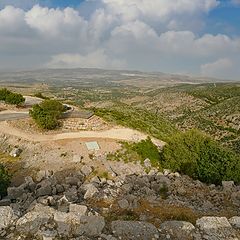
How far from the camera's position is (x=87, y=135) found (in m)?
39.7

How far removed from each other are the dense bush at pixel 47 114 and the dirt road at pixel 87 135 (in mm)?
1515

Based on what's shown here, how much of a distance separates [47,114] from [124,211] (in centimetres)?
2258

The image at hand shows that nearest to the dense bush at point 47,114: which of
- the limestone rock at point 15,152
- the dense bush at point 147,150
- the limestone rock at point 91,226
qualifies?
the limestone rock at point 15,152

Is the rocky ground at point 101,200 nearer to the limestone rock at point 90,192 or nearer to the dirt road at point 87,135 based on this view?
the limestone rock at point 90,192

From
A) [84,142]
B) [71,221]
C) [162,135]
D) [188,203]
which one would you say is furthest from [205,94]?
[71,221]

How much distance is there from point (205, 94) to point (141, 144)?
8935cm

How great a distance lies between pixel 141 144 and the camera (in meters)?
37.7

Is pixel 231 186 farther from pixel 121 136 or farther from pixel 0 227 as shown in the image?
pixel 0 227

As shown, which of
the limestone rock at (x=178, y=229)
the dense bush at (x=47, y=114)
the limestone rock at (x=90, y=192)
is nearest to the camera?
the limestone rock at (x=178, y=229)

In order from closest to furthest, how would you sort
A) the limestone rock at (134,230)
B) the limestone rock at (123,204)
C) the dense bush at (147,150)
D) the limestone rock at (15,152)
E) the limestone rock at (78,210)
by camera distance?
1. the limestone rock at (134,230)
2. the limestone rock at (78,210)
3. the limestone rock at (123,204)
4. the dense bush at (147,150)
5. the limestone rock at (15,152)

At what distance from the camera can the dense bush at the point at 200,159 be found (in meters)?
34.6

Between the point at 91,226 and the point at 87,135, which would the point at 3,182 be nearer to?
the point at 87,135

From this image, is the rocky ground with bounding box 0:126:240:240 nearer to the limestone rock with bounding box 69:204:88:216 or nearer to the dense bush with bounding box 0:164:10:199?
the limestone rock with bounding box 69:204:88:216

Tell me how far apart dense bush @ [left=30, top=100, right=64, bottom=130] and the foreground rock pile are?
36.0 ft
